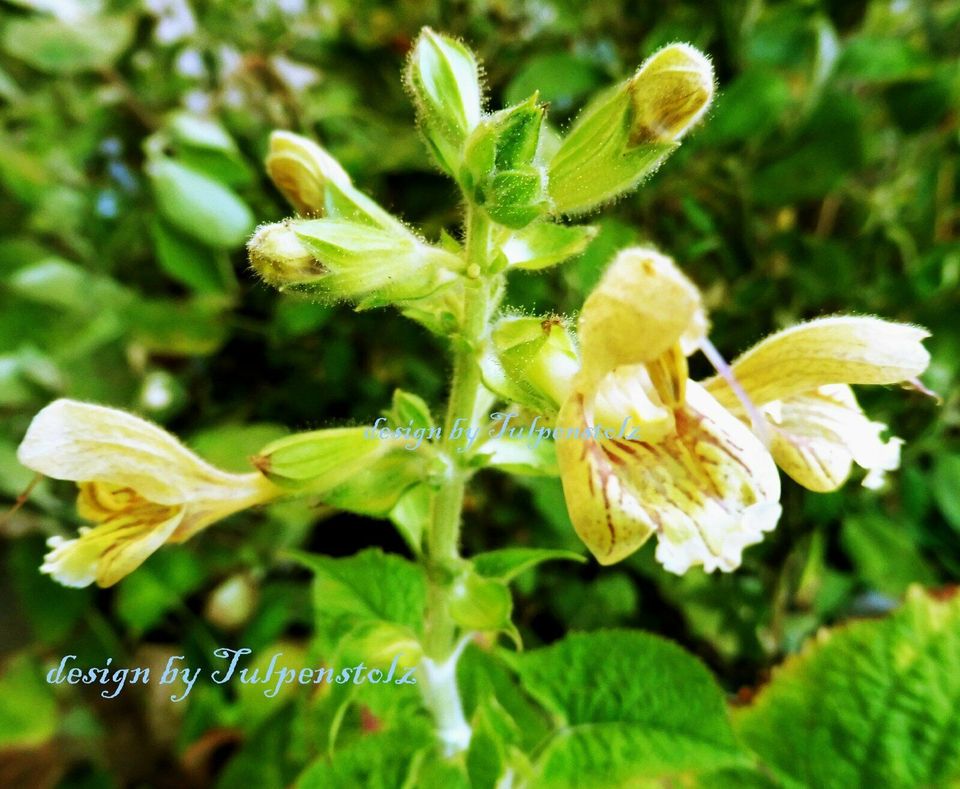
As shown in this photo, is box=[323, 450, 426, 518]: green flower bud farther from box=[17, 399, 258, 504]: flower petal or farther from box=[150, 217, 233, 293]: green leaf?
box=[150, 217, 233, 293]: green leaf

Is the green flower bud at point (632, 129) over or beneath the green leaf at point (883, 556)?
over

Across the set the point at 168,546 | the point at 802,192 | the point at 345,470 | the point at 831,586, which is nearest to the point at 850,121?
the point at 802,192

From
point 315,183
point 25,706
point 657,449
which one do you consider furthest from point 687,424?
point 25,706

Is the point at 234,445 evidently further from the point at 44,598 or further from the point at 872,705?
the point at 872,705

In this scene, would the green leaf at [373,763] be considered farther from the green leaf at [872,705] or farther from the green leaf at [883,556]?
the green leaf at [883,556]

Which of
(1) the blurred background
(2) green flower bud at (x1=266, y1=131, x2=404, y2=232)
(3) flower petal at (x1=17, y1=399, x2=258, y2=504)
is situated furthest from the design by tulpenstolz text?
(2) green flower bud at (x1=266, y1=131, x2=404, y2=232)

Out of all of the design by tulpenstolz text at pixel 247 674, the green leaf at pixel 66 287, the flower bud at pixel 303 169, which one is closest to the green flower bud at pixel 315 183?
the flower bud at pixel 303 169

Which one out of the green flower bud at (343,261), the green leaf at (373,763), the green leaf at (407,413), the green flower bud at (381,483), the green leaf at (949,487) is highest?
the green flower bud at (343,261)
